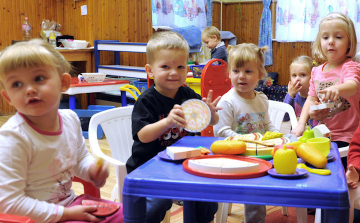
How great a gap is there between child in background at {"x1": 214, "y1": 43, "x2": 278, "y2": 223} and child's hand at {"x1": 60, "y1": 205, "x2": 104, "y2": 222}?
2.58 ft

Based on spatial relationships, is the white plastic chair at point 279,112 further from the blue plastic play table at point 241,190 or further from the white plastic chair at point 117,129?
the blue plastic play table at point 241,190

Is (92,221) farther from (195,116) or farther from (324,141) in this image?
(324,141)

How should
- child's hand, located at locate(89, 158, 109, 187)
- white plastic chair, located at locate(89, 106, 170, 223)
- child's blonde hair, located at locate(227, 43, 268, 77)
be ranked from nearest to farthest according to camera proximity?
child's hand, located at locate(89, 158, 109, 187) < white plastic chair, located at locate(89, 106, 170, 223) < child's blonde hair, located at locate(227, 43, 268, 77)

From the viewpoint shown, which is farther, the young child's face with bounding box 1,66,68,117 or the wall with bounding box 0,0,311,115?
the wall with bounding box 0,0,311,115

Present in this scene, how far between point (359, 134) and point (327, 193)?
77 cm

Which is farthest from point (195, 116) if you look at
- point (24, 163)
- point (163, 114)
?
point (24, 163)

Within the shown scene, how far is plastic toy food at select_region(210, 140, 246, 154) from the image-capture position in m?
1.17

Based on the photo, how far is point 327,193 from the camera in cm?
87

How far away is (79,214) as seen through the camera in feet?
3.66

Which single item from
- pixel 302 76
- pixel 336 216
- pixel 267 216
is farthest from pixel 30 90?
pixel 302 76

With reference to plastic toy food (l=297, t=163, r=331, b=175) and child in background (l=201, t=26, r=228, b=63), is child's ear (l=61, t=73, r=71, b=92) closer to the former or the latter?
plastic toy food (l=297, t=163, r=331, b=175)

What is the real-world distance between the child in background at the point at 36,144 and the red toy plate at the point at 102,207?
0.02 m

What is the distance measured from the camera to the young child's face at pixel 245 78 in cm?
188

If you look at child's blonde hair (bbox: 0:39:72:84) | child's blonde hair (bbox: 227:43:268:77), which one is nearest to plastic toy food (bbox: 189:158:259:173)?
child's blonde hair (bbox: 0:39:72:84)
